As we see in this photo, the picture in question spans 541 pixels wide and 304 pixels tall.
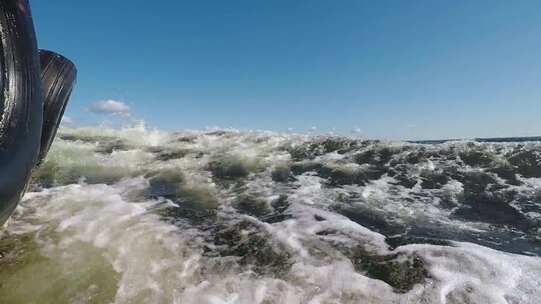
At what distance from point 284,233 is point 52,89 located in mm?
3048

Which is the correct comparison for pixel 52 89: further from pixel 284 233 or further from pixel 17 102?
pixel 284 233

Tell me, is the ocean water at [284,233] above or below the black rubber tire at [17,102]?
below

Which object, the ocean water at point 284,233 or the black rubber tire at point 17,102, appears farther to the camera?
the ocean water at point 284,233

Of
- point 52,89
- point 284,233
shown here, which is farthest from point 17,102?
point 284,233

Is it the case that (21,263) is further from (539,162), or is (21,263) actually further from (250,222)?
(539,162)

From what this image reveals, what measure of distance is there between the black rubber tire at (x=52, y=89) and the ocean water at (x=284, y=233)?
1227 millimetres

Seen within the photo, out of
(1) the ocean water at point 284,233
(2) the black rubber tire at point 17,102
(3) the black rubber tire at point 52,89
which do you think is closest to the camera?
(2) the black rubber tire at point 17,102

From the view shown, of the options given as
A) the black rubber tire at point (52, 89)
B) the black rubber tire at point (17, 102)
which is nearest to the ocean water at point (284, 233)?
the black rubber tire at point (17, 102)

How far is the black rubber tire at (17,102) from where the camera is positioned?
2.72 metres

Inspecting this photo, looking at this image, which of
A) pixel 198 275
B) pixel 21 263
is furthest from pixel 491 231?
pixel 21 263

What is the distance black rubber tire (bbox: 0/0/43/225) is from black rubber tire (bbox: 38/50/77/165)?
612mm

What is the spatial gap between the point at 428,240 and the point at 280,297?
2.12 m

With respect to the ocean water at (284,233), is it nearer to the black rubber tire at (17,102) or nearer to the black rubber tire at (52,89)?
the black rubber tire at (17,102)

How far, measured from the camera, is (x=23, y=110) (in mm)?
2959
